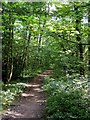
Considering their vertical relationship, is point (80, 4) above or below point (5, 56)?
above

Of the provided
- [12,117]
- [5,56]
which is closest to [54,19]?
[12,117]

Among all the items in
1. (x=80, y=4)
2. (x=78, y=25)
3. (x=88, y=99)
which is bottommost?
(x=88, y=99)

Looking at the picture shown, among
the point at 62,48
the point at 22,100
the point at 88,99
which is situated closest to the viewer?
the point at 88,99

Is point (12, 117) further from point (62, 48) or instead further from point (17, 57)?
point (17, 57)

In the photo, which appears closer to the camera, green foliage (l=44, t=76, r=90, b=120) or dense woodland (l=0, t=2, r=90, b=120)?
dense woodland (l=0, t=2, r=90, b=120)

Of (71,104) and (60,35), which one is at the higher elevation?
(60,35)

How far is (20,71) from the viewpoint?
16.6 m

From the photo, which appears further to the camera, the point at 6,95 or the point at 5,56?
the point at 5,56

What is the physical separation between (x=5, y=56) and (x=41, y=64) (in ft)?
40.3

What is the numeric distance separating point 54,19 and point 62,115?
8.48 feet

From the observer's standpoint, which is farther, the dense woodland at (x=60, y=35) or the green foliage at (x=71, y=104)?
the green foliage at (x=71, y=104)

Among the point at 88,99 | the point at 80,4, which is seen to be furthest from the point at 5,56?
the point at 80,4

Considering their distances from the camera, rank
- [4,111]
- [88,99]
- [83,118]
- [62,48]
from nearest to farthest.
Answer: [83,118] → [88,99] → [4,111] → [62,48]

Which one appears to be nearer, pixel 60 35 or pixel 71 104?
pixel 60 35
